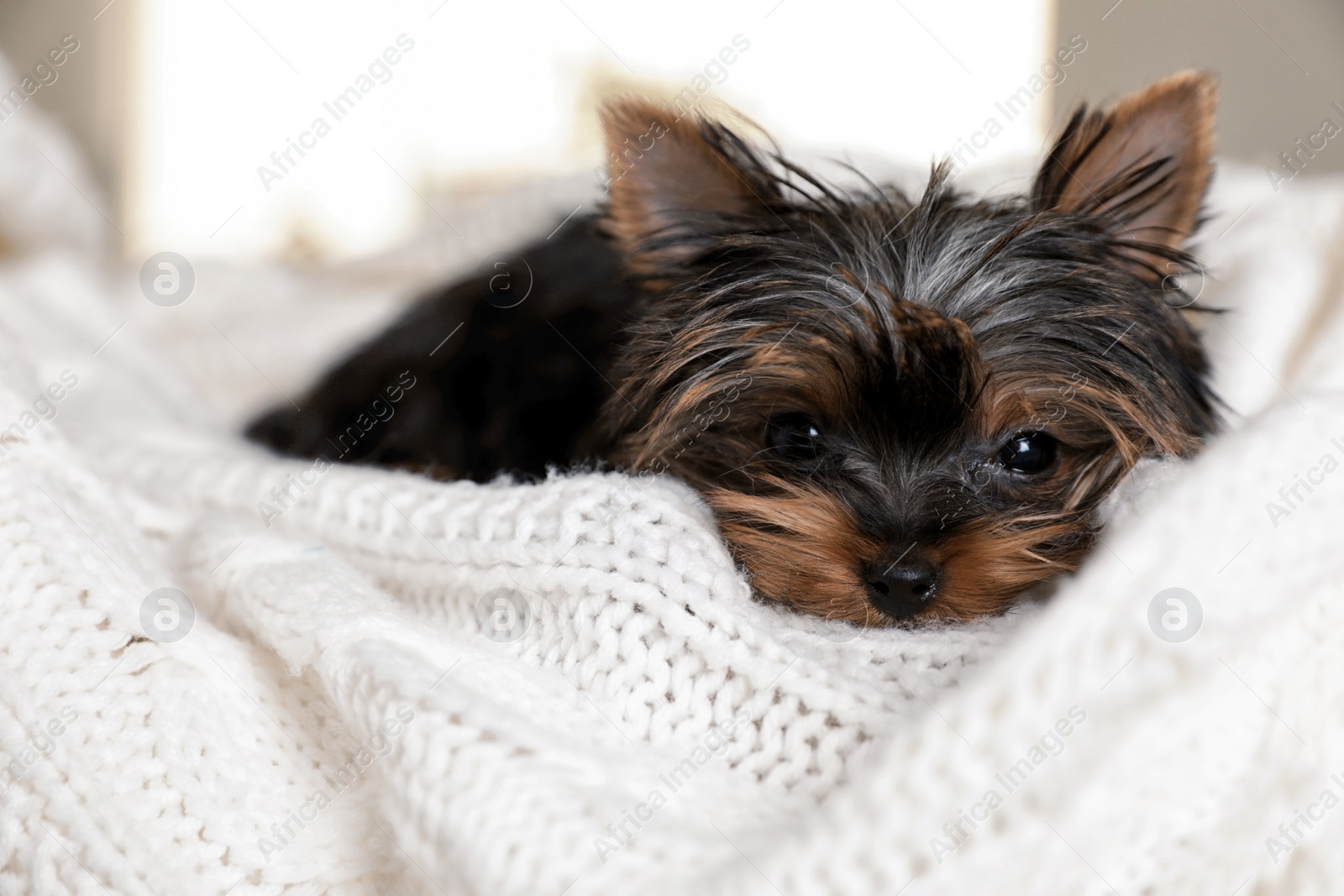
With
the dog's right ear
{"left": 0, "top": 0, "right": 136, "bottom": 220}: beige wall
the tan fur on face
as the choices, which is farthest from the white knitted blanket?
{"left": 0, "top": 0, "right": 136, "bottom": 220}: beige wall

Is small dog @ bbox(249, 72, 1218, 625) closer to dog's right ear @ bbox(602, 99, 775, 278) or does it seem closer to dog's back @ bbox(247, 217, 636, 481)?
dog's right ear @ bbox(602, 99, 775, 278)

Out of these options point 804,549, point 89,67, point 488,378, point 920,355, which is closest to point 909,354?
point 920,355

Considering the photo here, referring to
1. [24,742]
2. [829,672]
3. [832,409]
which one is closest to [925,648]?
[829,672]

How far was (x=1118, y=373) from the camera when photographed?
1676 millimetres

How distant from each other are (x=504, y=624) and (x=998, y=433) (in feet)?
2.91

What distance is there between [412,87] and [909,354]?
16.9 feet

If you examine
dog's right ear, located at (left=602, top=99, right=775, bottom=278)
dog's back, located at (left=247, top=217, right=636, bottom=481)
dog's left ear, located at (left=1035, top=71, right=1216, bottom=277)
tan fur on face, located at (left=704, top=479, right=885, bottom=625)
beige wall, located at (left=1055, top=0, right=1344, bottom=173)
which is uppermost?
beige wall, located at (left=1055, top=0, right=1344, bottom=173)

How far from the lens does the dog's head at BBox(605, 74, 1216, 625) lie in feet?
5.17

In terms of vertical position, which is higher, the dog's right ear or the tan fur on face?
the dog's right ear

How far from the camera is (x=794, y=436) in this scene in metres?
1.81

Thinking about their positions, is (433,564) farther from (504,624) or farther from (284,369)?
(284,369)

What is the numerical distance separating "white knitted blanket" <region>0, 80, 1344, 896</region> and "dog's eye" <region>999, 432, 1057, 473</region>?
30cm

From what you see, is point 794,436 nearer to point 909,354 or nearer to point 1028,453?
point 909,354

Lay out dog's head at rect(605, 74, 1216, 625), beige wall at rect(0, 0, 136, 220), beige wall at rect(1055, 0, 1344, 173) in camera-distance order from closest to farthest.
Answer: dog's head at rect(605, 74, 1216, 625)
beige wall at rect(1055, 0, 1344, 173)
beige wall at rect(0, 0, 136, 220)
